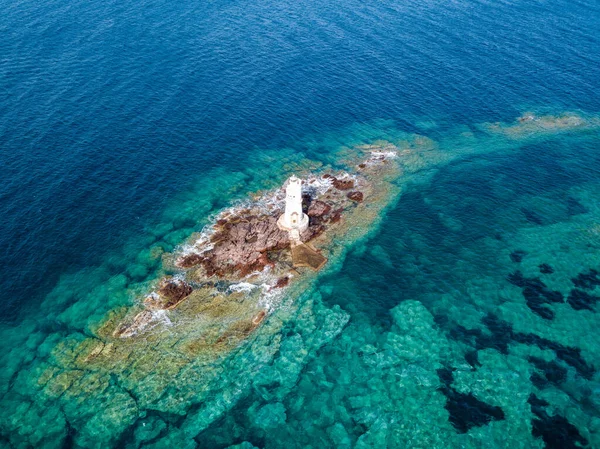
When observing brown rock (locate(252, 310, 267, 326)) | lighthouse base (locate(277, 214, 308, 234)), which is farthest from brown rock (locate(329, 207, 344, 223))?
brown rock (locate(252, 310, 267, 326))

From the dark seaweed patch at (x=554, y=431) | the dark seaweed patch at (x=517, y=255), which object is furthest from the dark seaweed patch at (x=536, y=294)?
the dark seaweed patch at (x=554, y=431)

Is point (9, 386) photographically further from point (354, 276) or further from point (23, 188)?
point (354, 276)

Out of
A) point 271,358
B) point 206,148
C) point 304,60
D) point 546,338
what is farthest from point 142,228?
point 304,60

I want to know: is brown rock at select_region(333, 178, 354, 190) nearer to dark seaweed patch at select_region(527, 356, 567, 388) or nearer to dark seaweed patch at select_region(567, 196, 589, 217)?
dark seaweed patch at select_region(567, 196, 589, 217)

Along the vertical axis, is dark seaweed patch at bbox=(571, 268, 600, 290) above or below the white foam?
below

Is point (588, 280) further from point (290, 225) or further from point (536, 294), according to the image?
point (290, 225)

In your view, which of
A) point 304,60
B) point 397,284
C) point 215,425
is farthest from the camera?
point 304,60
